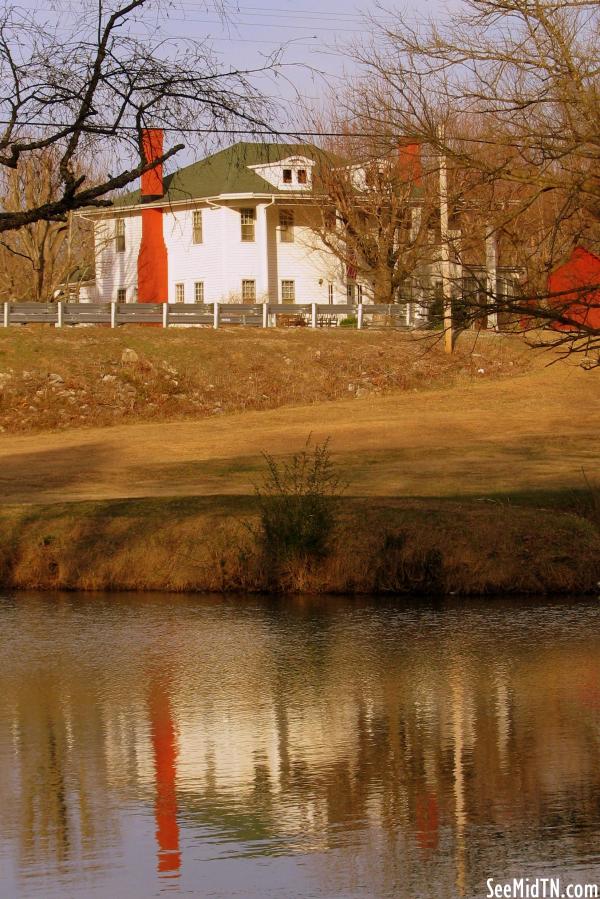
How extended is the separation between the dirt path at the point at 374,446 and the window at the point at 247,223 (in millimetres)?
15486

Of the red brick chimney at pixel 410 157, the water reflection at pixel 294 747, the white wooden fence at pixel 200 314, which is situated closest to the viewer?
the water reflection at pixel 294 747

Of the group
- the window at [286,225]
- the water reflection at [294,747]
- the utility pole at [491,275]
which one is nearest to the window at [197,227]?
the window at [286,225]

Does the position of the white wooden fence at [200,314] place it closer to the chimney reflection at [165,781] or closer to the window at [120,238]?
the window at [120,238]

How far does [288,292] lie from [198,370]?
55.0ft

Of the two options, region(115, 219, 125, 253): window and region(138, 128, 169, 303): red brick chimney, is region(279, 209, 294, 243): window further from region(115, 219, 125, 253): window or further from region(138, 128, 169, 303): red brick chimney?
region(115, 219, 125, 253): window

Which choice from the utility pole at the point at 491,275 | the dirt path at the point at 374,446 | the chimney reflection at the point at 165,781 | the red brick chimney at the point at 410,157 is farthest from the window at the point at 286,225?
the chimney reflection at the point at 165,781

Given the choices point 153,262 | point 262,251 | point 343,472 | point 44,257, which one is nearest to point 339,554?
point 343,472

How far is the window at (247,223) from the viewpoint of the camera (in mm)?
55188

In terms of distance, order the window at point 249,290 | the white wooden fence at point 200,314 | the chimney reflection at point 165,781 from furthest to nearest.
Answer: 1. the window at point 249,290
2. the white wooden fence at point 200,314
3. the chimney reflection at point 165,781

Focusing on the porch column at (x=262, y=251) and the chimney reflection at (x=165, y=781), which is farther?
the porch column at (x=262, y=251)

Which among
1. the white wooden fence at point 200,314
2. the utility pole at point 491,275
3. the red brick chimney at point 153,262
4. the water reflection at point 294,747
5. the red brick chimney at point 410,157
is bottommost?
the water reflection at point 294,747

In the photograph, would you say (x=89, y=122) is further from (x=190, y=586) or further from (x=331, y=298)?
(x=331, y=298)

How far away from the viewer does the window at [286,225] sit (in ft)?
181

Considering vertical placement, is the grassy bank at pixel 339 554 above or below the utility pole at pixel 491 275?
below
